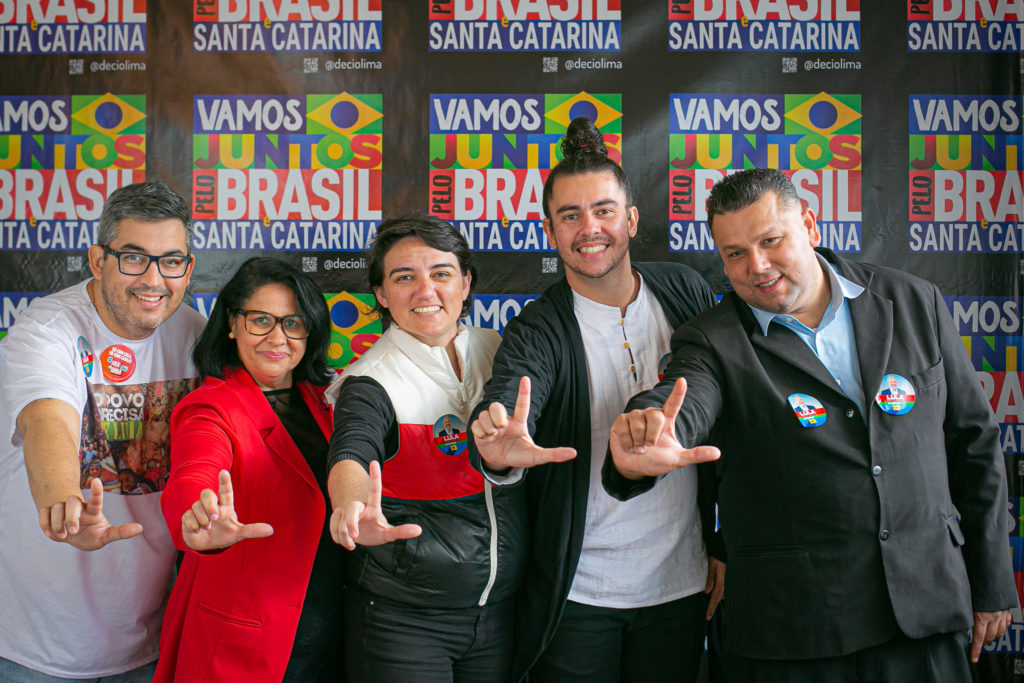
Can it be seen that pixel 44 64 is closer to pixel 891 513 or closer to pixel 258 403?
pixel 258 403

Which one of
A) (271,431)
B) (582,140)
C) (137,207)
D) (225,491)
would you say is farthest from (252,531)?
(582,140)

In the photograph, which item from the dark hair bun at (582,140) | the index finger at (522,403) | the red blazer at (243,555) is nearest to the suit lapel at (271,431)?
the red blazer at (243,555)

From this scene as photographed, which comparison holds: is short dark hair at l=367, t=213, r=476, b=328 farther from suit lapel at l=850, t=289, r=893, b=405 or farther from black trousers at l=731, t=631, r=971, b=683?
black trousers at l=731, t=631, r=971, b=683

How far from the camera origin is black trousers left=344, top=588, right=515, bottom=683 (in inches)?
66.8

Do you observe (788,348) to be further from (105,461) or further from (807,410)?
(105,461)

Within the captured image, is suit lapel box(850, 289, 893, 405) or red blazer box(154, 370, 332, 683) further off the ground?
suit lapel box(850, 289, 893, 405)

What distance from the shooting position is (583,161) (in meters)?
1.96

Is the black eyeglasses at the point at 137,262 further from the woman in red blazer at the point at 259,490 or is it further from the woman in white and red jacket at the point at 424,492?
the woman in white and red jacket at the point at 424,492

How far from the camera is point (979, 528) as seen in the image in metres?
1.67

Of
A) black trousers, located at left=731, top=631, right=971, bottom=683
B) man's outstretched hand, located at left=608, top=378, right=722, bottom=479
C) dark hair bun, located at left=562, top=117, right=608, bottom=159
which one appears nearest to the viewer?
man's outstretched hand, located at left=608, top=378, right=722, bottom=479

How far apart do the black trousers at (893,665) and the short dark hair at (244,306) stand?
4.86 feet

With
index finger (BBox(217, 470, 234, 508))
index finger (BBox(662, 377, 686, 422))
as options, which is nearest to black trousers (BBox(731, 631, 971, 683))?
index finger (BBox(662, 377, 686, 422))

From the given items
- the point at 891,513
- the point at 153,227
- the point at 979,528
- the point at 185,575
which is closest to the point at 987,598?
the point at 979,528

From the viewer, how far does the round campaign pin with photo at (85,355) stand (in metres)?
1.91
